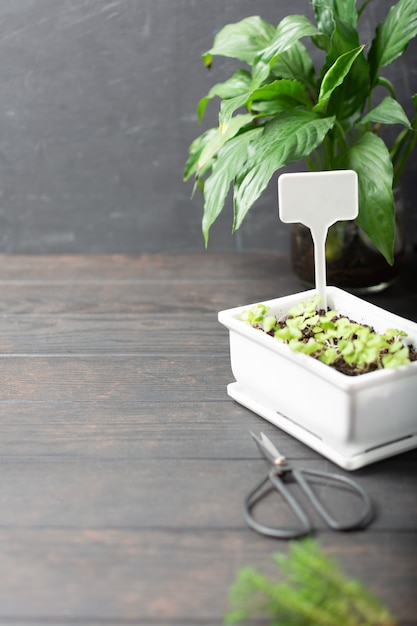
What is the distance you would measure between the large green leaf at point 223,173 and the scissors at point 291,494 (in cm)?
50

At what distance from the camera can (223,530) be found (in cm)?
100

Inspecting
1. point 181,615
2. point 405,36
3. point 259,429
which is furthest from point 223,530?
point 405,36

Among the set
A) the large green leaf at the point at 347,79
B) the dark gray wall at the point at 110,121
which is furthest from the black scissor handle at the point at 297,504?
A: the dark gray wall at the point at 110,121

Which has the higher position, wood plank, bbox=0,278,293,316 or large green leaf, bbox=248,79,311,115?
large green leaf, bbox=248,79,311,115

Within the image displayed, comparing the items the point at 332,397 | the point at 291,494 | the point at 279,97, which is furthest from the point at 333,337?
the point at 279,97

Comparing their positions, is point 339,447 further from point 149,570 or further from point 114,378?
point 114,378

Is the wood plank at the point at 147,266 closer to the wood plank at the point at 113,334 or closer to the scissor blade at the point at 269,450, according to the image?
the wood plank at the point at 113,334

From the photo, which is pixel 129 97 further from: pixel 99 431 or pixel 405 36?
pixel 99 431

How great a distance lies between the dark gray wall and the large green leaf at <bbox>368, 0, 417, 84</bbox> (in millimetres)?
302

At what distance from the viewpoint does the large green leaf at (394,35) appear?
1533mm

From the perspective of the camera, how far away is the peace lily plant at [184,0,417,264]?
1.44m

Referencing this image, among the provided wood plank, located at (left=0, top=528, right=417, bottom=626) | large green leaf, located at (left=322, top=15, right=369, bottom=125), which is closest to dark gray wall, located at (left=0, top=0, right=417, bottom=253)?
large green leaf, located at (left=322, top=15, right=369, bottom=125)

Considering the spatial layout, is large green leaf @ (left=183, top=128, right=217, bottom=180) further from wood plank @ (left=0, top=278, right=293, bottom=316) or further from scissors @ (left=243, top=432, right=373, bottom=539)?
scissors @ (left=243, top=432, right=373, bottom=539)

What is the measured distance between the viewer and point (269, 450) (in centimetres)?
113
